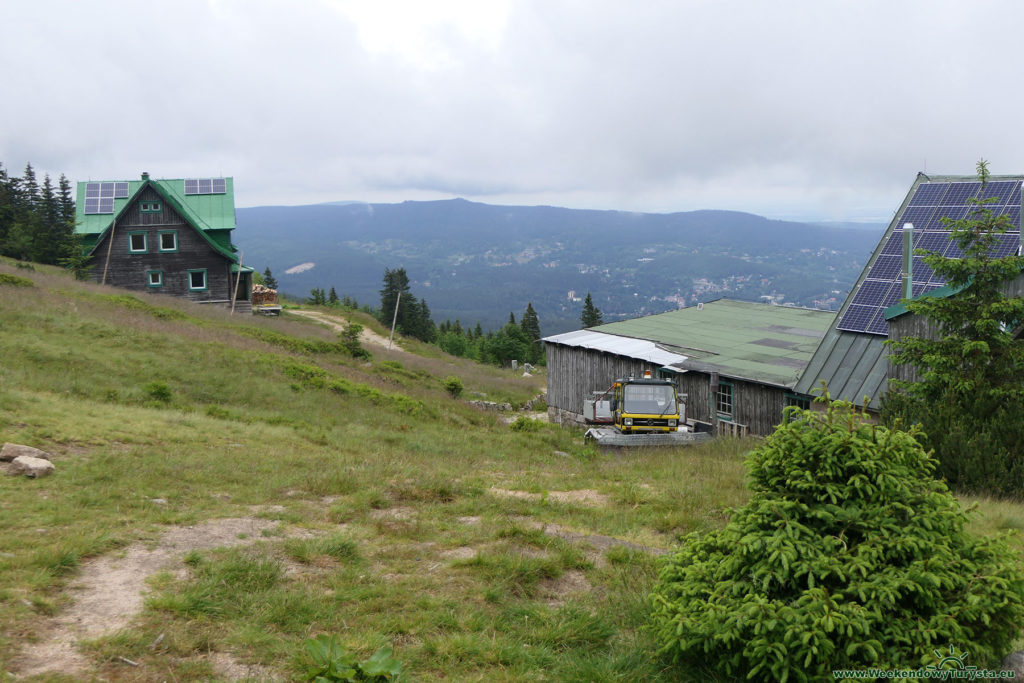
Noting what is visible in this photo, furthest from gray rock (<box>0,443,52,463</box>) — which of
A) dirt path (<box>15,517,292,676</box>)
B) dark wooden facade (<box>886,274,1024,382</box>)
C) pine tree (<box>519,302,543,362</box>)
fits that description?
pine tree (<box>519,302,543,362</box>)

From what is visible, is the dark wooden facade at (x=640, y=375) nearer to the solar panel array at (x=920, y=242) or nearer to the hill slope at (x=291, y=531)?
the hill slope at (x=291, y=531)

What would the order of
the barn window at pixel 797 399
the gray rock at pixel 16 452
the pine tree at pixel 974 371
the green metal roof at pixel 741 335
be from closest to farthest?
1. the gray rock at pixel 16 452
2. the pine tree at pixel 974 371
3. the barn window at pixel 797 399
4. the green metal roof at pixel 741 335

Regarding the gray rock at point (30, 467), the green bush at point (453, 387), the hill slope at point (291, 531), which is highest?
the gray rock at point (30, 467)

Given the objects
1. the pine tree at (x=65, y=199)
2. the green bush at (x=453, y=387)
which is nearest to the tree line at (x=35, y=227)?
the pine tree at (x=65, y=199)

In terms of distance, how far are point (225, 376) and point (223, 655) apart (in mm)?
17837

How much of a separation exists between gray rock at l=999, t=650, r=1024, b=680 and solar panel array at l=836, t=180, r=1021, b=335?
54.9ft

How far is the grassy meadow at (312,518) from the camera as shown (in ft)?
20.6

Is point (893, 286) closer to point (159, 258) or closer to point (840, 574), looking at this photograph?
point (840, 574)

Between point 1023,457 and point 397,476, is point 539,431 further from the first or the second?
point 1023,457

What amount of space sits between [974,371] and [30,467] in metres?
18.0

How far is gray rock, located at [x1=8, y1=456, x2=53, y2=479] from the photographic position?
1059 centimetres

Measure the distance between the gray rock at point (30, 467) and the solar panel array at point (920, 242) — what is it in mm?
20913

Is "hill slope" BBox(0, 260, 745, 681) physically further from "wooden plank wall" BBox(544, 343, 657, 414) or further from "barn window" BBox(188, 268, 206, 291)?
"barn window" BBox(188, 268, 206, 291)

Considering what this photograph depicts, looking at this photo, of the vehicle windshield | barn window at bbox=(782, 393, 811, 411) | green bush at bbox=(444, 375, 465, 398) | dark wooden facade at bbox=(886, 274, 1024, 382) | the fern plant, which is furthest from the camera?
green bush at bbox=(444, 375, 465, 398)
